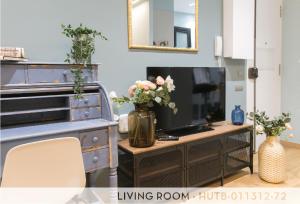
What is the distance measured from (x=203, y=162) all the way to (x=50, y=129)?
147 centimetres

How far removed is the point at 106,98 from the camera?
1720mm

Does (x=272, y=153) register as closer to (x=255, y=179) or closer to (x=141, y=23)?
(x=255, y=179)

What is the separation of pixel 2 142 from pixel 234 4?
8.90 feet

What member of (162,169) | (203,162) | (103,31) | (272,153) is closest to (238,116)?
(272,153)

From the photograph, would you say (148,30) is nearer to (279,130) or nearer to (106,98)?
(106,98)

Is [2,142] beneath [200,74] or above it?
beneath

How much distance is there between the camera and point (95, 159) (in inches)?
61.8

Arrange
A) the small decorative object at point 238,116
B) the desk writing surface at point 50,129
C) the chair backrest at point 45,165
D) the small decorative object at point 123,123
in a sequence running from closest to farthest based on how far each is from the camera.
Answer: the chair backrest at point 45,165
the desk writing surface at point 50,129
the small decorative object at point 123,123
the small decorative object at point 238,116

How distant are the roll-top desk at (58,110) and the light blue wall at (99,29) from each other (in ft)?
1.13

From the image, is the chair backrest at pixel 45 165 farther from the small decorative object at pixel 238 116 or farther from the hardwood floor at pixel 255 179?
the small decorative object at pixel 238 116


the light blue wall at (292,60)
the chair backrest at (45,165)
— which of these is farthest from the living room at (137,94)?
the light blue wall at (292,60)

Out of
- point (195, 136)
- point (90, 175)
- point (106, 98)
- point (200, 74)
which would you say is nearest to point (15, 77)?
point (106, 98)

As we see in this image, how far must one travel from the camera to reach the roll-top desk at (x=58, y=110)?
1.43m

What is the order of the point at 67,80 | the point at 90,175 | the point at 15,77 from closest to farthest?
the point at 15,77 → the point at 67,80 → the point at 90,175
